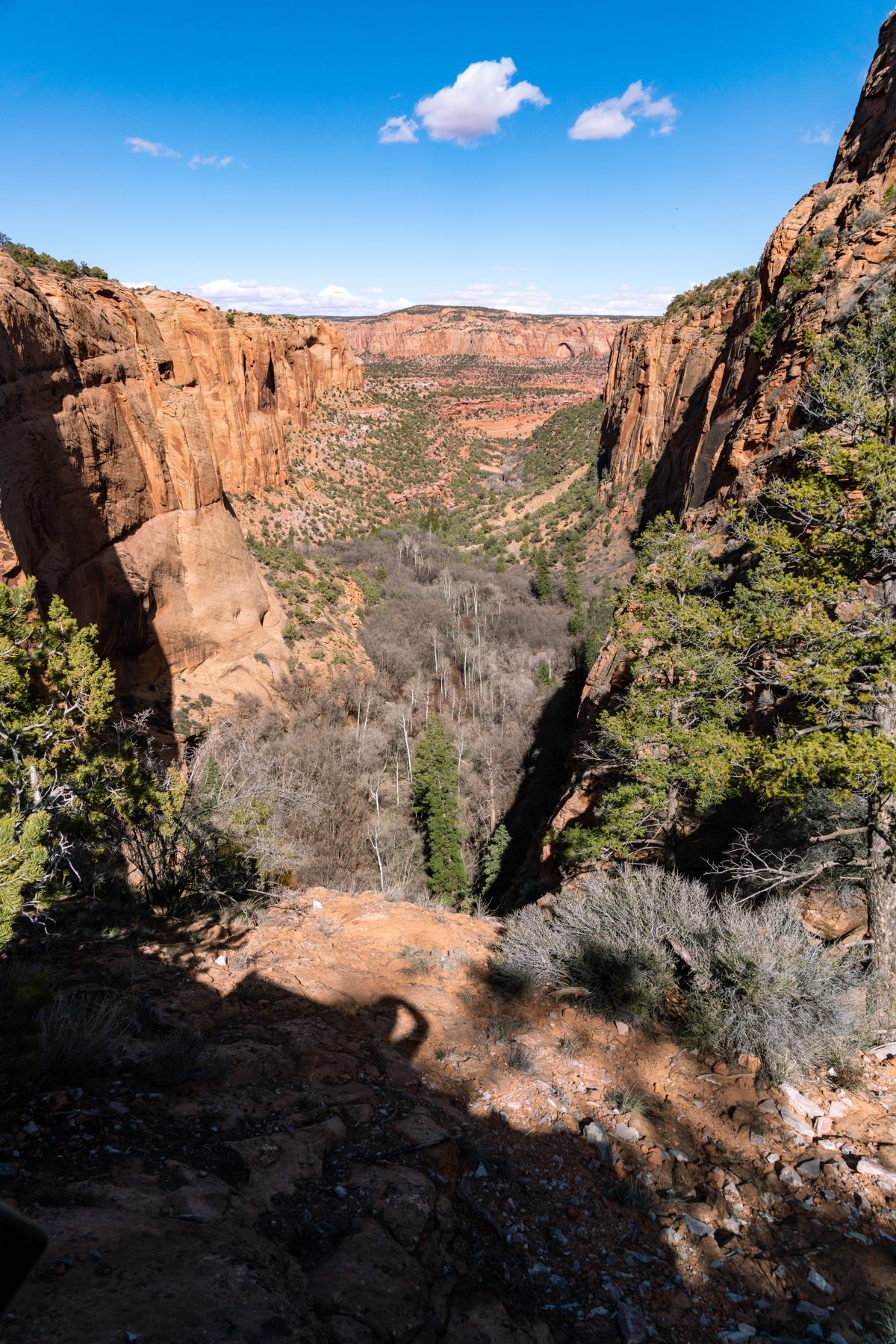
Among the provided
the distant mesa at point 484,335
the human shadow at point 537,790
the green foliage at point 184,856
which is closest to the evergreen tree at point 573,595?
the human shadow at point 537,790

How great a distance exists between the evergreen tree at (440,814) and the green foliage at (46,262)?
2179cm

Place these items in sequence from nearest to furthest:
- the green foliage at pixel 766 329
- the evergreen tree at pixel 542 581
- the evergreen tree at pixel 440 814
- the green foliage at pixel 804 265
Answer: the green foliage at pixel 804 265 < the green foliage at pixel 766 329 < the evergreen tree at pixel 440 814 < the evergreen tree at pixel 542 581

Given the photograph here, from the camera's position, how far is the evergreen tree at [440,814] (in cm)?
2534

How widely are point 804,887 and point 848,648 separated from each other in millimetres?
3819

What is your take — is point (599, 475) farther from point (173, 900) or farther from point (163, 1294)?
point (163, 1294)

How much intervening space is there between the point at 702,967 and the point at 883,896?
1.98 meters

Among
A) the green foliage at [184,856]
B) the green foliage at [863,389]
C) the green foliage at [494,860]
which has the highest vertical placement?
the green foliage at [863,389]

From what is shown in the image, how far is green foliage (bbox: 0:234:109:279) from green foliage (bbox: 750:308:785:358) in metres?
22.6

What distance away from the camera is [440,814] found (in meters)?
26.0

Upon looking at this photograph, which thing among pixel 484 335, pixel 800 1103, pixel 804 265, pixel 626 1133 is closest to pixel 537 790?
pixel 804 265

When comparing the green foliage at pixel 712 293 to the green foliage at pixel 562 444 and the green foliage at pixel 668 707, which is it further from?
the green foliage at pixel 668 707

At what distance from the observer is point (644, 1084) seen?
5.59 m

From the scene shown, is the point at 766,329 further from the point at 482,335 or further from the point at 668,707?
the point at 482,335

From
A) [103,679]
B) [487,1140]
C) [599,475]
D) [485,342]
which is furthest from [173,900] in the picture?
[485,342]
